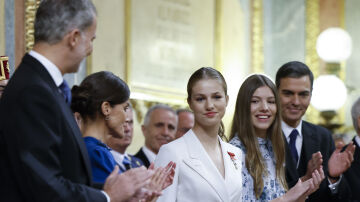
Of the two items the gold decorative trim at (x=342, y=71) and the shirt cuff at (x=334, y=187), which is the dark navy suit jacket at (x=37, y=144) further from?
the gold decorative trim at (x=342, y=71)

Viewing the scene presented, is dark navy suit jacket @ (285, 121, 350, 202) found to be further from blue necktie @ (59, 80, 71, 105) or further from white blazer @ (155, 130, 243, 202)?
blue necktie @ (59, 80, 71, 105)

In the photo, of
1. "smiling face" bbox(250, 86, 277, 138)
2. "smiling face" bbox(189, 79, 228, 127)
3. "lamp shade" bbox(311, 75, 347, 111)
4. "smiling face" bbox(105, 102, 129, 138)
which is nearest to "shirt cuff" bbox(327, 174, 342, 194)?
"smiling face" bbox(250, 86, 277, 138)

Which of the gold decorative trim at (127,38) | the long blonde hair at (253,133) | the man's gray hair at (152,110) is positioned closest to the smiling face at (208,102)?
the long blonde hair at (253,133)

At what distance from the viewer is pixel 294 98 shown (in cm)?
510

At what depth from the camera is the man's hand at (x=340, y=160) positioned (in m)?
4.74

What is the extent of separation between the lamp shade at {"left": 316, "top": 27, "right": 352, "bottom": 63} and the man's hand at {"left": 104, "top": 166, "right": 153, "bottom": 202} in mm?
7186

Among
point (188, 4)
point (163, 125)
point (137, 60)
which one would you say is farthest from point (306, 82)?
point (188, 4)

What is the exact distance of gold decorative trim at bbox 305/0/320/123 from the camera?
1007cm

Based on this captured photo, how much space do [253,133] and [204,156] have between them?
2.19 ft

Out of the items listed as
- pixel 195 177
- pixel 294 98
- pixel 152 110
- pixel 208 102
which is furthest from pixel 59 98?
pixel 152 110

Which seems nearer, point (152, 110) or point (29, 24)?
point (29, 24)

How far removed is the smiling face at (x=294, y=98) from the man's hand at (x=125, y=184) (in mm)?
2492

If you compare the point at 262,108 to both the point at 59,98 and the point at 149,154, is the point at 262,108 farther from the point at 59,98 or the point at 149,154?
the point at 59,98

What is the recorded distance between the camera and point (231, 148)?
13.5 ft
